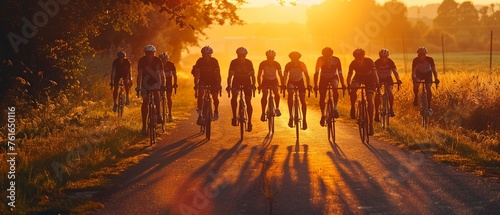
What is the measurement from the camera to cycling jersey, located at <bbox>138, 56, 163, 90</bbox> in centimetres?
1811

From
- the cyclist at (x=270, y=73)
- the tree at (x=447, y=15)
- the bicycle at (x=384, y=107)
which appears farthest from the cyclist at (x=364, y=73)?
the tree at (x=447, y=15)

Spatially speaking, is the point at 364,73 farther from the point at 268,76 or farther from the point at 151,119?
the point at 151,119

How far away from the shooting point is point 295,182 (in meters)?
11.9

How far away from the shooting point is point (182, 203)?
10219mm

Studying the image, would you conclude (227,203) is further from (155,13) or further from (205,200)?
(155,13)

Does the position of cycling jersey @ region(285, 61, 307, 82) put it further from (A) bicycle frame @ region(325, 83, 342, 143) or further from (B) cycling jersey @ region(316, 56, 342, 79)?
(A) bicycle frame @ region(325, 83, 342, 143)

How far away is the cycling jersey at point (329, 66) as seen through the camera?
18422mm

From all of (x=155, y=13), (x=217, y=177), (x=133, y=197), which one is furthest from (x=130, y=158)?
(x=155, y=13)

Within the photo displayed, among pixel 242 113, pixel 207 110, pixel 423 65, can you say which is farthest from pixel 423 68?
pixel 207 110


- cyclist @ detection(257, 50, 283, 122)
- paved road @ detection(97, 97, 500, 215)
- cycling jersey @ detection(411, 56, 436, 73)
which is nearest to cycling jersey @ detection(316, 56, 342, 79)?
cyclist @ detection(257, 50, 283, 122)

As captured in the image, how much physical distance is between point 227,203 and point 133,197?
1.31 meters

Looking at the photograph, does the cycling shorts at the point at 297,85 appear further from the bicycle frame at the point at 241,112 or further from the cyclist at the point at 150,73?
the cyclist at the point at 150,73

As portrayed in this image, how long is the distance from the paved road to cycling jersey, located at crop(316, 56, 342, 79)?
67.1 inches

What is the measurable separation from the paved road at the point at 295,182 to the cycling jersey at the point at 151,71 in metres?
1.49
